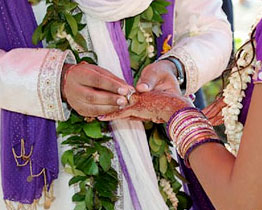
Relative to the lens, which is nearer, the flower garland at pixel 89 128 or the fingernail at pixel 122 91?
the fingernail at pixel 122 91

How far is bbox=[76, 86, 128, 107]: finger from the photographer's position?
1411 mm

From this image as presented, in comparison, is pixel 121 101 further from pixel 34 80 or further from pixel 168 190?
pixel 168 190

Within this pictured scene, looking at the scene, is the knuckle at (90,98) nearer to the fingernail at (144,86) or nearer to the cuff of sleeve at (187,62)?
the fingernail at (144,86)

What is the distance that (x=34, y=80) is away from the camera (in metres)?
1.47

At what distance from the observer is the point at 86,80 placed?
144 cm

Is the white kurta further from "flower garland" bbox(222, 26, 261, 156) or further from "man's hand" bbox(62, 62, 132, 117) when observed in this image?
"flower garland" bbox(222, 26, 261, 156)

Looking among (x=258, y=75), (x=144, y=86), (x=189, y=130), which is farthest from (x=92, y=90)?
(x=258, y=75)

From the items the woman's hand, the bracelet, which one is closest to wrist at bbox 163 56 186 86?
the woman's hand

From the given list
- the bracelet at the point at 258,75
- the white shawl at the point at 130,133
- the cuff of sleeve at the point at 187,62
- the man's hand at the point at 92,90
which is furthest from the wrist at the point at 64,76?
the bracelet at the point at 258,75

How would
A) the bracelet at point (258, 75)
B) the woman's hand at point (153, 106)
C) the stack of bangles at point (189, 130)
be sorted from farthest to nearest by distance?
the woman's hand at point (153, 106), the stack of bangles at point (189, 130), the bracelet at point (258, 75)

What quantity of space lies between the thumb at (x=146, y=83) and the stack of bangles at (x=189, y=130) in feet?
0.67

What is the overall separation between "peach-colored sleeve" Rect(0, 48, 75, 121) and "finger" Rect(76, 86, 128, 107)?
7 cm

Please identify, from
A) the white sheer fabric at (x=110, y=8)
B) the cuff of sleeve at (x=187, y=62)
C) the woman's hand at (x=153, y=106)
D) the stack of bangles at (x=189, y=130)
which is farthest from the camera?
the cuff of sleeve at (x=187, y=62)

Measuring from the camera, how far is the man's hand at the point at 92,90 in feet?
4.65
